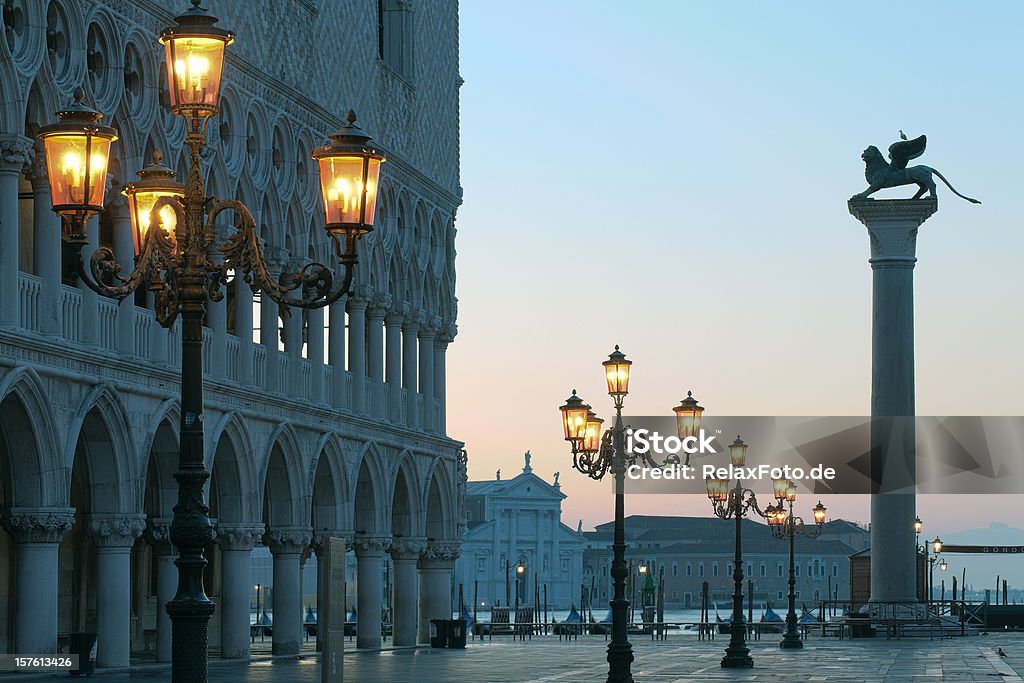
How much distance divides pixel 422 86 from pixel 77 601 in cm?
1521

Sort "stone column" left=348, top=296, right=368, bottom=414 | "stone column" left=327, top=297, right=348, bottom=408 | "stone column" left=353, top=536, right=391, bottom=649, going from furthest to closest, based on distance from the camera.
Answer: "stone column" left=353, top=536, right=391, bottom=649 < "stone column" left=348, top=296, right=368, bottom=414 < "stone column" left=327, top=297, right=348, bottom=408

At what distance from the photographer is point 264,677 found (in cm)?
2858

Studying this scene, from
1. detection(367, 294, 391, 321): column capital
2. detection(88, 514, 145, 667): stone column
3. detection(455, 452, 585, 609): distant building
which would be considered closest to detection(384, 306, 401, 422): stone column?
detection(367, 294, 391, 321): column capital

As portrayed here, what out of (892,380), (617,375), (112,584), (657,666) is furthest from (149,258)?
(892,380)

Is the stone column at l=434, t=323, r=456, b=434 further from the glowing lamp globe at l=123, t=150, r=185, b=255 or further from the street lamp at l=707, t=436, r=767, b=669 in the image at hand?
the glowing lamp globe at l=123, t=150, r=185, b=255

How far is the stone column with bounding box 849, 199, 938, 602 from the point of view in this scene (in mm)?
46781

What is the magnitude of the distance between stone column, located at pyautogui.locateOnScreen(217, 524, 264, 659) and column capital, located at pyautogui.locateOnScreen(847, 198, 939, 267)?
20.1 metres

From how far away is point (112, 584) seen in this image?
28.6 meters

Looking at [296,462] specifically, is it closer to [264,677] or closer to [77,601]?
[77,601]

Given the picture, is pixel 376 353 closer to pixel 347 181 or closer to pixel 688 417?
pixel 688 417

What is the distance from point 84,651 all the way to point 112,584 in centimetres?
196

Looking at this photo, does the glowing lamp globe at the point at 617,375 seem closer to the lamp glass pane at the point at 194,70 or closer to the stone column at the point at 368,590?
the lamp glass pane at the point at 194,70

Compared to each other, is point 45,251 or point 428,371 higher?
point 45,251

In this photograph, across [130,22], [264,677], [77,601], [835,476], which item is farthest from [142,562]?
[835,476]
